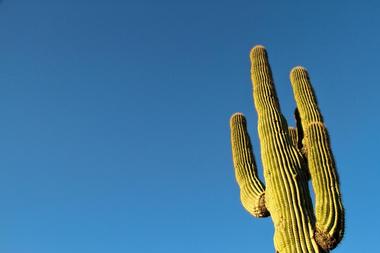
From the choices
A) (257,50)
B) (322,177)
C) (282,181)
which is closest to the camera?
(322,177)

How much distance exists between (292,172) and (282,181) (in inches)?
8.7

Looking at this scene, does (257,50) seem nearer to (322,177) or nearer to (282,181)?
(282,181)

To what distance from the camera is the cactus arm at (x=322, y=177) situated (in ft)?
21.7

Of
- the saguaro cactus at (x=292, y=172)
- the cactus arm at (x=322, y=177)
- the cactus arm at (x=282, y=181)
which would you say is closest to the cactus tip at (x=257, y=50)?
the saguaro cactus at (x=292, y=172)

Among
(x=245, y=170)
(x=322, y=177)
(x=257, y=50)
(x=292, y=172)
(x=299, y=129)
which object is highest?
(x=257, y=50)

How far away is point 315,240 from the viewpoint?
655 centimetres

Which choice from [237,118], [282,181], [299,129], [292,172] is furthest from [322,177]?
[237,118]

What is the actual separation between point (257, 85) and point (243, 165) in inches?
59.4

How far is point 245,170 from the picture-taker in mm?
8438

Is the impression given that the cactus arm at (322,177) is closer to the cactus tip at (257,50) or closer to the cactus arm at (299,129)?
the cactus arm at (299,129)

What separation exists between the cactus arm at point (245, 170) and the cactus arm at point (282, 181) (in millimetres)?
373

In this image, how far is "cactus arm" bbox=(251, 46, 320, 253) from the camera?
6684 millimetres

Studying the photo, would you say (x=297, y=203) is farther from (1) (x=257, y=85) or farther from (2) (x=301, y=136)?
(1) (x=257, y=85)

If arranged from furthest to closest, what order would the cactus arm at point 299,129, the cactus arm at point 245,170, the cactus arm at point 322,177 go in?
the cactus arm at point 299,129 → the cactus arm at point 245,170 → the cactus arm at point 322,177
